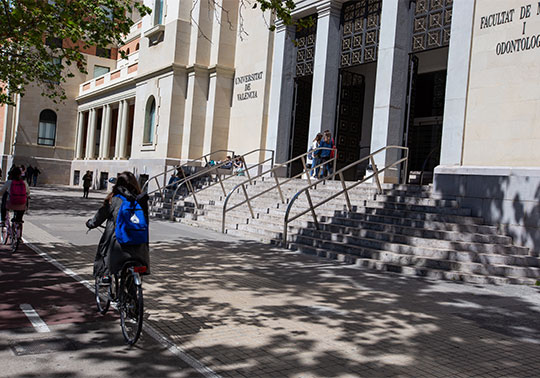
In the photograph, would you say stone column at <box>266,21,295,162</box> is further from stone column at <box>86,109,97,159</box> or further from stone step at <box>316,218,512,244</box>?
stone column at <box>86,109,97,159</box>

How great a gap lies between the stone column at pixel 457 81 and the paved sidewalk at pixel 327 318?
460 centimetres

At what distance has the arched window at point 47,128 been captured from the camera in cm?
4169

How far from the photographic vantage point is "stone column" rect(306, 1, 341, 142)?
18031 mm

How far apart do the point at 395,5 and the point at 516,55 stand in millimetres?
5237

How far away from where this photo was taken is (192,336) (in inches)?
203

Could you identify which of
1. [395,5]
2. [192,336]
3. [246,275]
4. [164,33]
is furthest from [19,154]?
[192,336]

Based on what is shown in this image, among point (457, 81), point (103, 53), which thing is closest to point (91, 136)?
point (103, 53)

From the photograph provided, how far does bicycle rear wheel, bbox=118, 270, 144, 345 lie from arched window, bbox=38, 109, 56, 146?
133ft

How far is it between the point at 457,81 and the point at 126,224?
→ 31.6 ft

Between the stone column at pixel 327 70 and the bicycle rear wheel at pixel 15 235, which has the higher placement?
the stone column at pixel 327 70

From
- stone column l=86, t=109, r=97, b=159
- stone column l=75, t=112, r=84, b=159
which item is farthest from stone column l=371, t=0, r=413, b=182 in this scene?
stone column l=75, t=112, r=84, b=159

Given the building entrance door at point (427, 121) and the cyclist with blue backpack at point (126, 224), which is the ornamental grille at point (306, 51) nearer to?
the building entrance door at point (427, 121)

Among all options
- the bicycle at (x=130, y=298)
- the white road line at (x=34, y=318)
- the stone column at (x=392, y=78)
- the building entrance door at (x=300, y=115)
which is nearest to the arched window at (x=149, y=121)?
the building entrance door at (x=300, y=115)

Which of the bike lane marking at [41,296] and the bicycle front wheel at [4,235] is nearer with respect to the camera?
the bike lane marking at [41,296]
